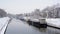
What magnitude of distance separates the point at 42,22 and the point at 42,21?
0.10 meters

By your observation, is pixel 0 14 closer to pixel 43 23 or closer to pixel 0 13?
pixel 0 13

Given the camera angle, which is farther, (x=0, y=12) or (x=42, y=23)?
(x=0, y=12)

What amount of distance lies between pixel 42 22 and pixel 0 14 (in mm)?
40707

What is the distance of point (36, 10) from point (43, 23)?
3112 cm

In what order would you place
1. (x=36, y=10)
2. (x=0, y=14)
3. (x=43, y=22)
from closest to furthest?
(x=43, y=22)
(x=36, y=10)
(x=0, y=14)

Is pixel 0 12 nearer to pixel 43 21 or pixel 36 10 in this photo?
pixel 36 10

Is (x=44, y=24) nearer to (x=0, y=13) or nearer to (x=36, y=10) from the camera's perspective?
(x=36, y=10)

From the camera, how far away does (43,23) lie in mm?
11516

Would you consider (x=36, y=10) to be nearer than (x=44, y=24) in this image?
No

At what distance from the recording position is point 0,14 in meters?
50.2

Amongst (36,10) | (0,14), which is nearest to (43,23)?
(36,10)

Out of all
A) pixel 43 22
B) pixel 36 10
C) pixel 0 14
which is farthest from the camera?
pixel 0 14

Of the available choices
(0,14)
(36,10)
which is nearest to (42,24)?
(36,10)

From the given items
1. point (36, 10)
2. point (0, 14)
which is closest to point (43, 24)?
point (36, 10)
